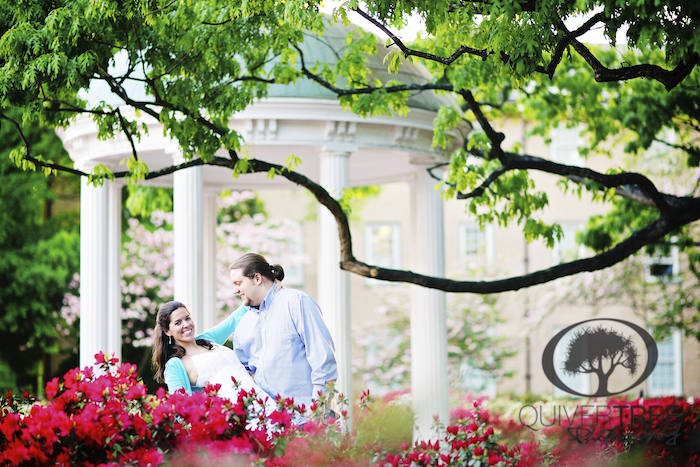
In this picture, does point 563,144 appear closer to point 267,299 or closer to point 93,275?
point 93,275

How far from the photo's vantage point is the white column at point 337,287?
11031 mm

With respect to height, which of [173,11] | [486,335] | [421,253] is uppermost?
[173,11]

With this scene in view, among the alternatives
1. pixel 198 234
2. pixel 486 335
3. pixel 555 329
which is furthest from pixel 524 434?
pixel 555 329

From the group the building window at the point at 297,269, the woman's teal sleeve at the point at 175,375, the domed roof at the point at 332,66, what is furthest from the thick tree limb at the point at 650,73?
the building window at the point at 297,269

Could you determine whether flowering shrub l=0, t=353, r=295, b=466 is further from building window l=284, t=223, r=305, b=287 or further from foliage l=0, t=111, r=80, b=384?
building window l=284, t=223, r=305, b=287

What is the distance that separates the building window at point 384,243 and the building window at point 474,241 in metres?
2.44

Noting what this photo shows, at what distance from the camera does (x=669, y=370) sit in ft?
87.4

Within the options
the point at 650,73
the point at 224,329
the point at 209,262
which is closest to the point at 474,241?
the point at 209,262

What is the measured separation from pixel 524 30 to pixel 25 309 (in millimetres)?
18331

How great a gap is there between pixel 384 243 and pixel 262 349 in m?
22.0

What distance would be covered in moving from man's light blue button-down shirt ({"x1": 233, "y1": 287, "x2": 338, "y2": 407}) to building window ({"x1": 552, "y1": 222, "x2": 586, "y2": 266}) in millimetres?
19106

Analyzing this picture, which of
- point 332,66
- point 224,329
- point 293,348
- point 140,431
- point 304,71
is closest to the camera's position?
point 140,431

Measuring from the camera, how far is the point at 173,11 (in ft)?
23.7

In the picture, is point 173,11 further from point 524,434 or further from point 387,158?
point 524,434
